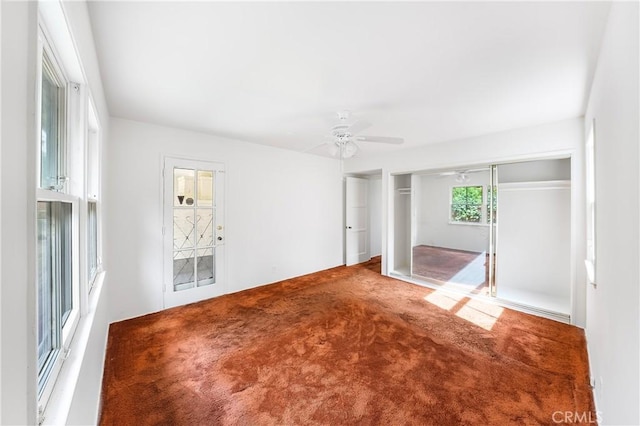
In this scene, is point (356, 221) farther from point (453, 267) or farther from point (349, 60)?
point (349, 60)

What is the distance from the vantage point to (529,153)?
10.9 ft

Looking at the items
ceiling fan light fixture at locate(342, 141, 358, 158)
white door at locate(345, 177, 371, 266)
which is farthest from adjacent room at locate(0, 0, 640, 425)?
white door at locate(345, 177, 371, 266)

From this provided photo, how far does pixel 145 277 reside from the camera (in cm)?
331

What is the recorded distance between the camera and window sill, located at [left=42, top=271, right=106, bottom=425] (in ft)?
2.75

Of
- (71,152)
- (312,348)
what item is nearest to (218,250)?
(312,348)

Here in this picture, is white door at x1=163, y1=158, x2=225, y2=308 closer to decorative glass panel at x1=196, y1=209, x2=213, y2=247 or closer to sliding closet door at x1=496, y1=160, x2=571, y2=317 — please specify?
decorative glass panel at x1=196, y1=209, x2=213, y2=247

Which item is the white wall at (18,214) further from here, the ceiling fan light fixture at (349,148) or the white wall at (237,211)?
the white wall at (237,211)

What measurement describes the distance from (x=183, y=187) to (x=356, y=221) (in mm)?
3701

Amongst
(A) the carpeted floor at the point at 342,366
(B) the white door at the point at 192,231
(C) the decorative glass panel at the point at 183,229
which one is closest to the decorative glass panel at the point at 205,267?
(B) the white door at the point at 192,231

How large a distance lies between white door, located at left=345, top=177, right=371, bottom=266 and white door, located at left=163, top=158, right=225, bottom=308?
2.83 m

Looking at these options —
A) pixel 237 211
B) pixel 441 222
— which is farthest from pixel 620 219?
pixel 441 222

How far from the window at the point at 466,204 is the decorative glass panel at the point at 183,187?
5.21m

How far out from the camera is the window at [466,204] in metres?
5.43

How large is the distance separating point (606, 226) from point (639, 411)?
1.09 meters
